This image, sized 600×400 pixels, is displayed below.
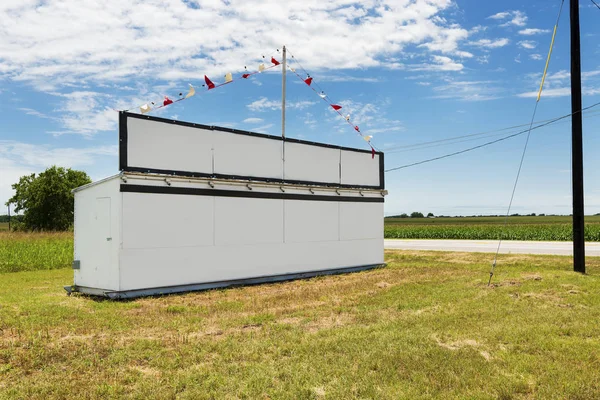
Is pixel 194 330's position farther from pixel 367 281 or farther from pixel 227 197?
pixel 367 281

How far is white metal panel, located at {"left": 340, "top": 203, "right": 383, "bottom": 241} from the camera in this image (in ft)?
54.4

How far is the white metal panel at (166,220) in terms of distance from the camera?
437 inches

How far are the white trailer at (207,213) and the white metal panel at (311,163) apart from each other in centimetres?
3

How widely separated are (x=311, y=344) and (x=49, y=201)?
178 ft

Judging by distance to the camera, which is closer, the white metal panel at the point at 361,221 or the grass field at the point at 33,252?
the white metal panel at the point at 361,221

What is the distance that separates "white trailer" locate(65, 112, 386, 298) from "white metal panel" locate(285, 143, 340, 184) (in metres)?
0.03

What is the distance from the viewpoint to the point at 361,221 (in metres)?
17.2

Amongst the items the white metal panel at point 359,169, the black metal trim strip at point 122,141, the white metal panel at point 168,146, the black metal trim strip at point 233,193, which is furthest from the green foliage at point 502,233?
the black metal trim strip at point 122,141

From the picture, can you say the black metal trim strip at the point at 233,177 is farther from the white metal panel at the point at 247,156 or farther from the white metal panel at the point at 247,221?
the white metal panel at the point at 247,221

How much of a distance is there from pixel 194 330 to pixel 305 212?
26.2ft

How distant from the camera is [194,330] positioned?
762 centimetres

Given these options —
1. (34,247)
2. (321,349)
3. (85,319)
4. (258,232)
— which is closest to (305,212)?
(258,232)

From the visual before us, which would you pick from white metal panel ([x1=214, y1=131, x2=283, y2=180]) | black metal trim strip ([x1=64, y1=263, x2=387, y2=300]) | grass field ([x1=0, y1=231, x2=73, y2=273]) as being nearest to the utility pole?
black metal trim strip ([x1=64, y1=263, x2=387, y2=300])

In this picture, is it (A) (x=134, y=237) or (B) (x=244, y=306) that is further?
(A) (x=134, y=237)
